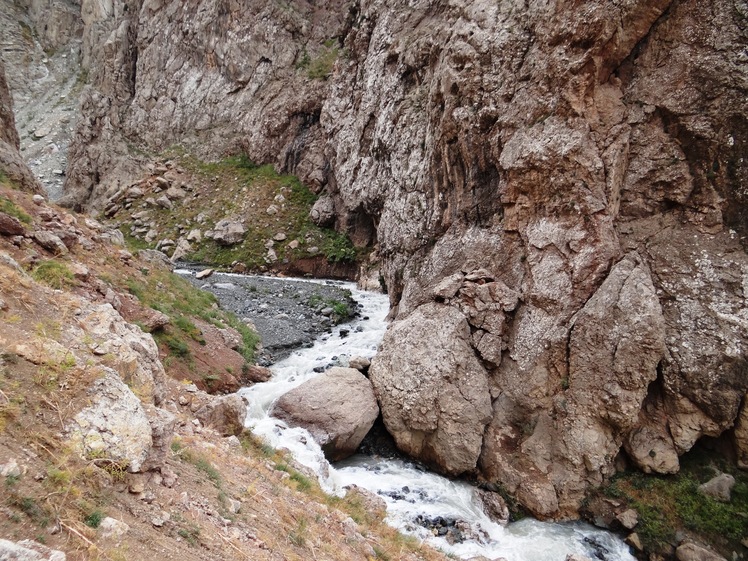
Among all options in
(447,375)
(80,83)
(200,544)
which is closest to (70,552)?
(200,544)

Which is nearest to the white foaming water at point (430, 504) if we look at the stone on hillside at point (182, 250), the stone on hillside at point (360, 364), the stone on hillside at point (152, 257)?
the stone on hillside at point (360, 364)

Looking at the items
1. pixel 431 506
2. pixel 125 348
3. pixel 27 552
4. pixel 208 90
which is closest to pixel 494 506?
pixel 431 506

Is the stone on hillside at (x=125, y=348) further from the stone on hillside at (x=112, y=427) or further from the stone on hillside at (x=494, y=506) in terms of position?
the stone on hillside at (x=494, y=506)

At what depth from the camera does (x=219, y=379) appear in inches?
564

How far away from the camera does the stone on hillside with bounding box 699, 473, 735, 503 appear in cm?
1104

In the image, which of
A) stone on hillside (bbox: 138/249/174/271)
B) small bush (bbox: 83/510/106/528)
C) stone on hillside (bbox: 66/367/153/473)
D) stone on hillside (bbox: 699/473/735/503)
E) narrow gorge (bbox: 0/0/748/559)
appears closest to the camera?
small bush (bbox: 83/510/106/528)

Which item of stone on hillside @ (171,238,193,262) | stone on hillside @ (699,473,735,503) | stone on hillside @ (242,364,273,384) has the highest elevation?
stone on hillside @ (699,473,735,503)

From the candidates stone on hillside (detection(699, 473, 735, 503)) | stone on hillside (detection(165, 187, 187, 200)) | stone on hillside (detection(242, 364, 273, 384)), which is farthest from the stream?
stone on hillside (detection(165, 187, 187, 200))

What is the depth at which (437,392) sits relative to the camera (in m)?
14.1

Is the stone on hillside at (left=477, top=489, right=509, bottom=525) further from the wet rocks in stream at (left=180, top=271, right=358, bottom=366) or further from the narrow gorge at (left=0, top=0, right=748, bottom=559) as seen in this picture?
the wet rocks in stream at (left=180, top=271, right=358, bottom=366)

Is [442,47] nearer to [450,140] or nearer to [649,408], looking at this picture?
[450,140]

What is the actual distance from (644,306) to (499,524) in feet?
25.0

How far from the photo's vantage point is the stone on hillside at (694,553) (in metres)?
10.3

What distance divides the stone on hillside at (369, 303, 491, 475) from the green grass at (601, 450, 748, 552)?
167 inches
